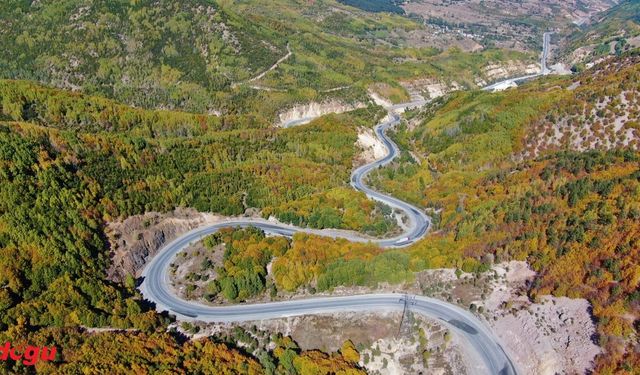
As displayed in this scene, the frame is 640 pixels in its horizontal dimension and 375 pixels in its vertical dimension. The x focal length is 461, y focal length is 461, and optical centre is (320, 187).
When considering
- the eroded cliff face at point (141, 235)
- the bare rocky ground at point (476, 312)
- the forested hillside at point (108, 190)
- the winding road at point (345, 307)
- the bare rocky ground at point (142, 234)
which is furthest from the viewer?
the bare rocky ground at point (142, 234)

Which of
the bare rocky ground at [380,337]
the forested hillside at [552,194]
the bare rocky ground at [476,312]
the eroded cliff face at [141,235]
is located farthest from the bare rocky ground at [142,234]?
the forested hillside at [552,194]

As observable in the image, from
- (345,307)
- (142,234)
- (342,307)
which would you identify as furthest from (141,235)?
(345,307)

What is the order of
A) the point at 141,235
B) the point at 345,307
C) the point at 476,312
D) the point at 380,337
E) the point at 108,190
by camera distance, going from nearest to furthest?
the point at 380,337 → the point at 476,312 → the point at 345,307 → the point at 141,235 → the point at 108,190

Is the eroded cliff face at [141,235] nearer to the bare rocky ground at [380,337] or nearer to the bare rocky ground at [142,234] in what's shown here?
the bare rocky ground at [142,234]

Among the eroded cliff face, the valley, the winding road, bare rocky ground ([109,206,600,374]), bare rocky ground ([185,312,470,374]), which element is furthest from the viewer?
the eroded cliff face

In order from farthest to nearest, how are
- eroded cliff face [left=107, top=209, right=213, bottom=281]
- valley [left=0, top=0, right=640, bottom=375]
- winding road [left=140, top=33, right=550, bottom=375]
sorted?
eroded cliff face [left=107, top=209, right=213, bottom=281] → winding road [left=140, top=33, right=550, bottom=375] → valley [left=0, top=0, right=640, bottom=375]

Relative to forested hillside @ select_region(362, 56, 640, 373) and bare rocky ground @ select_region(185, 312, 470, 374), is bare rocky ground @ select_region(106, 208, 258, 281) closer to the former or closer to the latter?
bare rocky ground @ select_region(185, 312, 470, 374)

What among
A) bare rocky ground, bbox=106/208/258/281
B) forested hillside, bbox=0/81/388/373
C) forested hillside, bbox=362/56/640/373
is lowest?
bare rocky ground, bbox=106/208/258/281

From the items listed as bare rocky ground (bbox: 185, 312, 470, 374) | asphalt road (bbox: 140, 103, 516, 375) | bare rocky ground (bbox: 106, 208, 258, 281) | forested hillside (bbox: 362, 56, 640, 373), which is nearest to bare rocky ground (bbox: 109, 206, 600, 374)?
bare rocky ground (bbox: 185, 312, 470, 374)

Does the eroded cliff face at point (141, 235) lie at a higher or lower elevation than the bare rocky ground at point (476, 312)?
lower

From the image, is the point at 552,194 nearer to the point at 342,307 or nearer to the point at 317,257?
the point at 342,307

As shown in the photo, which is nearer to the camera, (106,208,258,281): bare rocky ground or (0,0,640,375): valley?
(0,0,640,375): valley
